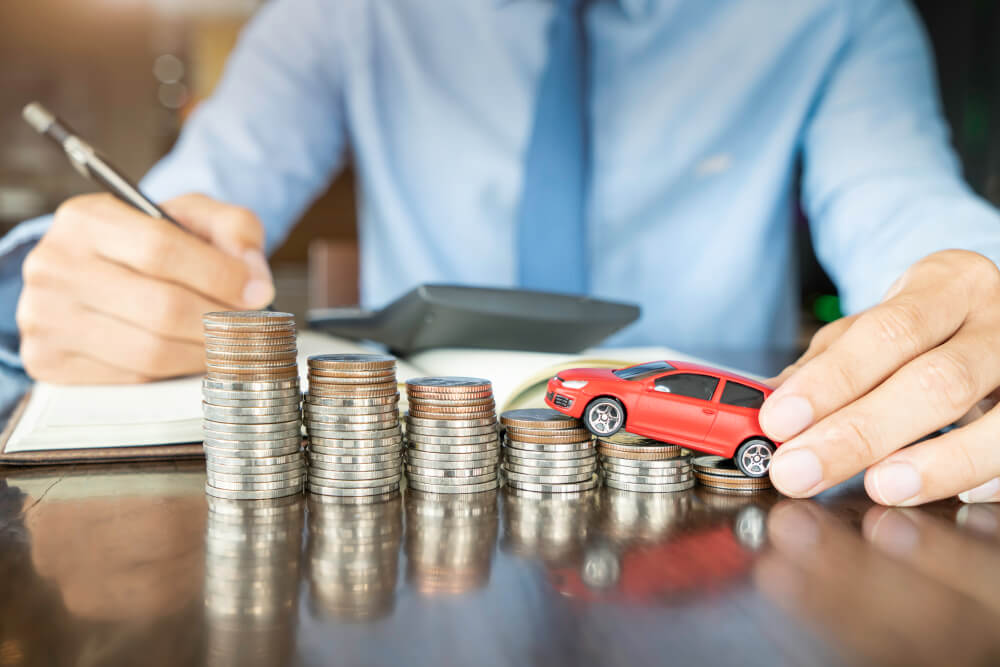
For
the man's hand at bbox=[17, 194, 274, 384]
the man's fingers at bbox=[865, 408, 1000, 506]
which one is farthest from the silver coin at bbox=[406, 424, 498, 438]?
the man's hand at bbox=[17, 194, 274, 384]

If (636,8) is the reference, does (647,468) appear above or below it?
below

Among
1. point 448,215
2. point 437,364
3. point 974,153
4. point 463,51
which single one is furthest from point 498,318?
point 974,153

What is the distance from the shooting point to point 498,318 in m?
1.06

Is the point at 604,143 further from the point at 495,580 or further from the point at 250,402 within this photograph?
the point at 495,580

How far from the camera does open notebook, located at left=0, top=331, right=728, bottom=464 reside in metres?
0.74

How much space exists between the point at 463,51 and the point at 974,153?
2.99 m

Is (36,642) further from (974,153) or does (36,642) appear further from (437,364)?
(974,153)

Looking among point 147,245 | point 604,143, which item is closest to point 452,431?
point 147,245

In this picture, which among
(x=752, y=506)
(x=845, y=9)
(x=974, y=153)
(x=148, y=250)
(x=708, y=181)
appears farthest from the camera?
(x=974, y=153)

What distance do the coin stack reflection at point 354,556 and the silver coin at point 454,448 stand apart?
47 mm

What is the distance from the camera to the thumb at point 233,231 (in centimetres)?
104

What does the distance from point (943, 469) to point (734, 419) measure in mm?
175

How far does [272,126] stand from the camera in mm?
2031

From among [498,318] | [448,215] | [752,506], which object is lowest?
[752,506]
